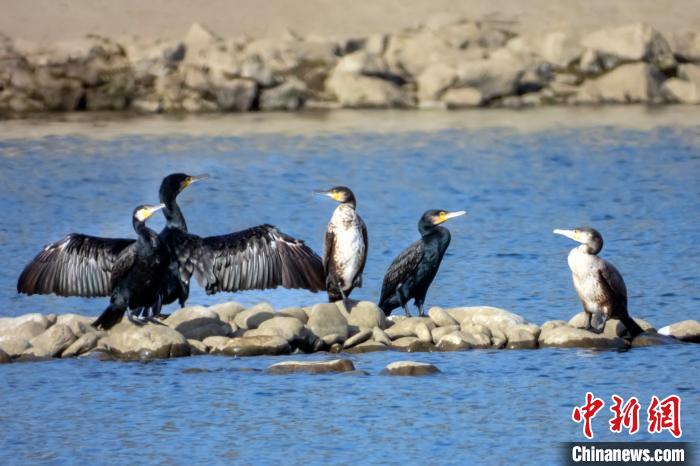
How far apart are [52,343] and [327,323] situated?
243 cm

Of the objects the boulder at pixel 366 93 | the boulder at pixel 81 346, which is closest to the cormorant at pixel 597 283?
the boulder at pixel 81 346

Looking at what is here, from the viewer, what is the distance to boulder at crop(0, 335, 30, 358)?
52.9 ft

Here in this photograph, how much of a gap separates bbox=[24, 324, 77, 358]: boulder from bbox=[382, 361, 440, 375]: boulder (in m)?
2.92

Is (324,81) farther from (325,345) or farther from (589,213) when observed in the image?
(325,345)

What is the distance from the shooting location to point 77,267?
1656cm

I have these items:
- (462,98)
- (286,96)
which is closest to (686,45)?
(462,98)

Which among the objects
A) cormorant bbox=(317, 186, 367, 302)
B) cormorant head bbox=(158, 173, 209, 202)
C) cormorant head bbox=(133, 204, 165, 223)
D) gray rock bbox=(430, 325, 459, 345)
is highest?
cormorant head bbox=(158, 173, 209, 202)

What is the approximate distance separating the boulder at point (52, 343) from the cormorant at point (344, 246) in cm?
244

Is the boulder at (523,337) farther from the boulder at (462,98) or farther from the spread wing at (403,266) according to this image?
the boulder at (462,98)

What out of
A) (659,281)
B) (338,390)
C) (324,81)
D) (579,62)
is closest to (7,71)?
(324,81)

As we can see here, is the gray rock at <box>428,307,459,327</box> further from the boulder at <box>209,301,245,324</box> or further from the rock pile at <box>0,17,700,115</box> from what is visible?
the rock pile at <box>0,17,700,115</box>

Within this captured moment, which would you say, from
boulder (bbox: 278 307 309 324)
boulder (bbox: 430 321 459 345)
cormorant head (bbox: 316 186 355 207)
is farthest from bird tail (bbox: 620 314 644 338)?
boulder (bbox: 278 307 309 324)

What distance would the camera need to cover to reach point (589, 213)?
26.1m

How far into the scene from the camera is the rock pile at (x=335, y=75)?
122ft
